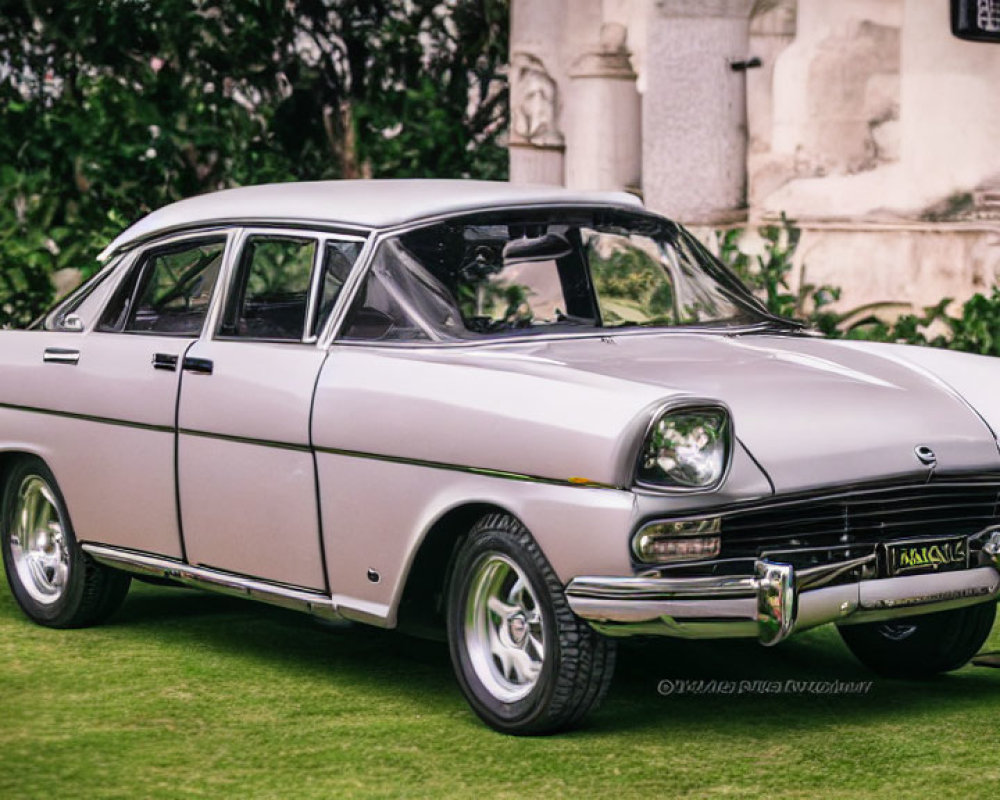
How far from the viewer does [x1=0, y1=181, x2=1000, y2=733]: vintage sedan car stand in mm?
5270

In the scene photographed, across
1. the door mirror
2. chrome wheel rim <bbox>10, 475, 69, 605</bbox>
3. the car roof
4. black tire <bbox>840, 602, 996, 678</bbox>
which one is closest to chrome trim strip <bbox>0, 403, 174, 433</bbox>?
chrome wheel rim <bbox>10, 475, 69, 605</bbox>

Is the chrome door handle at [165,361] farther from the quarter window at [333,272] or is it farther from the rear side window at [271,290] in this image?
the quarter window at [333,272]

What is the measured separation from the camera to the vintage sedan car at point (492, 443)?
527 cm

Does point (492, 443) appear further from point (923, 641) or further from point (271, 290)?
point (923, 641)

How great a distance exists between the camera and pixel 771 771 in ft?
17.1

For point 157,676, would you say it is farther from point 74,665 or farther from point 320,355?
point 320,355

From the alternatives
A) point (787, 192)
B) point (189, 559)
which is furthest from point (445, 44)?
point (189, 559)

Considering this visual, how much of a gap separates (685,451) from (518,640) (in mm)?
762

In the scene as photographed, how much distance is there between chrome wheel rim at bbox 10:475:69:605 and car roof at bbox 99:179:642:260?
1016 mm

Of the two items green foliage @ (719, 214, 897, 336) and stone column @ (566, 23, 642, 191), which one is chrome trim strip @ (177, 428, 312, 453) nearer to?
green foliage @ (719, 214, 897, 336)

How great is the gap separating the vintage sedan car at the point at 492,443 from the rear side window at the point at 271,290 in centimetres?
1

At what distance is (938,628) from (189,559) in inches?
91.7

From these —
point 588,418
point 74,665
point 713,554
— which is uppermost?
point 588,418

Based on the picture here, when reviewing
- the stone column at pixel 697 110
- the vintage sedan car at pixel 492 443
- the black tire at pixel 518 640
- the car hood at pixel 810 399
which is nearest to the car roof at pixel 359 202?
the vintage sedan car at pixel 492 443
